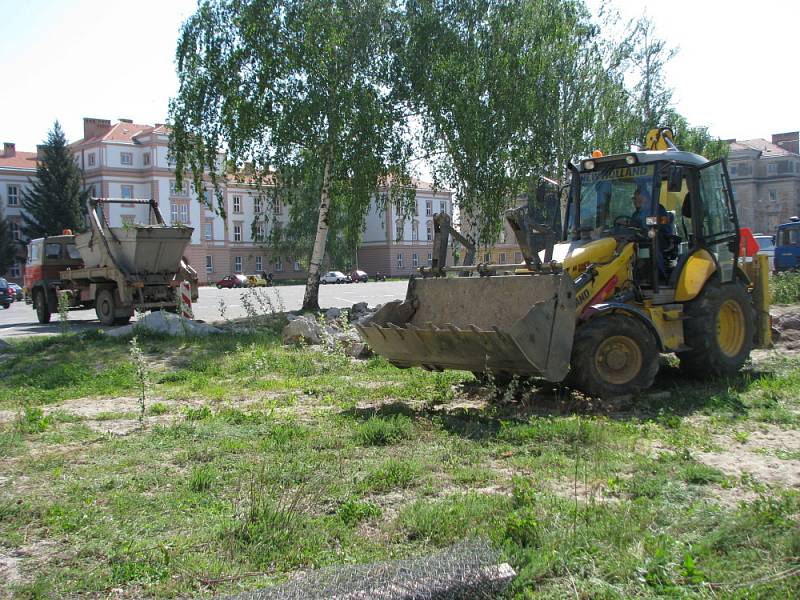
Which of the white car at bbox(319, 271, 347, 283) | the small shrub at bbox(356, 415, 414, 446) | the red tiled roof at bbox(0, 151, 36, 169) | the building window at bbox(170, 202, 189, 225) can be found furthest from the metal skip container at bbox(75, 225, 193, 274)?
the red tiled roof at bbox(0, 151, 36, 169)

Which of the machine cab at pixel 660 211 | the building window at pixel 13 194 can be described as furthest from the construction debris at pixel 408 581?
the building window at pixel 13 194

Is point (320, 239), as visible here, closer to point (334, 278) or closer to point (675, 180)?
point (675, 180)

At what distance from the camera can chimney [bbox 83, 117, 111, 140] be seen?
3174 inches

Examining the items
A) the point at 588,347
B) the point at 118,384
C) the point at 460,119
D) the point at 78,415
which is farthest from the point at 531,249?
the point at 460,119

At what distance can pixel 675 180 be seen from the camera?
30.1 feet

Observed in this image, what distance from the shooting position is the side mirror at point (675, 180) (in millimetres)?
9156

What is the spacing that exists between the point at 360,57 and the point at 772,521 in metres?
20.3

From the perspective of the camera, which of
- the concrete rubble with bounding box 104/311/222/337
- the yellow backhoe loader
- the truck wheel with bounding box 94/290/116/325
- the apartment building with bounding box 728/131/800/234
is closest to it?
the yellow backhoe loader

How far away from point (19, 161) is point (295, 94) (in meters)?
71.3

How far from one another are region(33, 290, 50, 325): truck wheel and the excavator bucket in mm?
17606

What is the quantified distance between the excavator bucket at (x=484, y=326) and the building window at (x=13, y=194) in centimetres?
8115

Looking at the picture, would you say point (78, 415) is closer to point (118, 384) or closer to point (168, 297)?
point (118, 384)

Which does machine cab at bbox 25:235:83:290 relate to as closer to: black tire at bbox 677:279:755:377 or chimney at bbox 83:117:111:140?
black tire at bbox 677:279:755:377

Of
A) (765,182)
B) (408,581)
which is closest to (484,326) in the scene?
(408,581)
